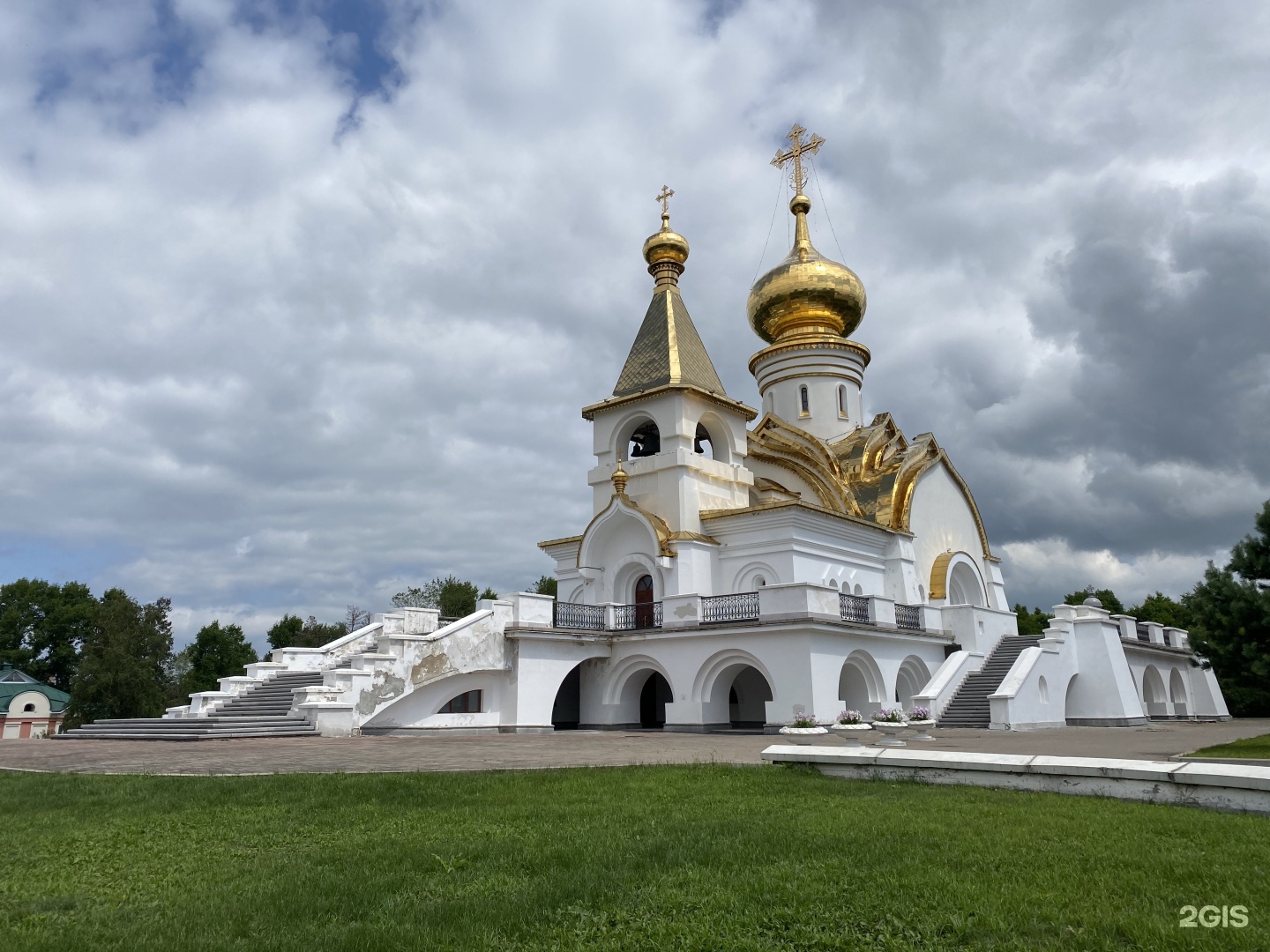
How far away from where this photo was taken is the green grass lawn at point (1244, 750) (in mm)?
10047

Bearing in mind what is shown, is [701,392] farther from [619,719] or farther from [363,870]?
[363,870]

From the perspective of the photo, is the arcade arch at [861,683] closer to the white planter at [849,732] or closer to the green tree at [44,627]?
the white planter at [849,732]

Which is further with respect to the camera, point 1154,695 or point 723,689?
point 1154,695

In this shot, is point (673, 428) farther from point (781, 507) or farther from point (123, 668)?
point (123, 668)

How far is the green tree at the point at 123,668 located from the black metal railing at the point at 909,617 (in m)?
31.0

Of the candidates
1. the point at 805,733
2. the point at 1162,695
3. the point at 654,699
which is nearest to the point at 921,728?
the point at 805,733

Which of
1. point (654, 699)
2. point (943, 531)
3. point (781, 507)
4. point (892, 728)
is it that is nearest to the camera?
point (892, 728)

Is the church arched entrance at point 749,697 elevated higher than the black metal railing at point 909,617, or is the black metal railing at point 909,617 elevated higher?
the black metal railing at point 909,617

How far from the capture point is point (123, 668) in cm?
3734

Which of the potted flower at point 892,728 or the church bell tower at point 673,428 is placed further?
the church bell tower at point 673,428

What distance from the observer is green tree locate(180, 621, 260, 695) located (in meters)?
47.9

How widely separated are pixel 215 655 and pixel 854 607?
132ft

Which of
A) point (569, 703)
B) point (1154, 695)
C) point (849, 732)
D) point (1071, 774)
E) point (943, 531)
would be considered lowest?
point (1071, 774)

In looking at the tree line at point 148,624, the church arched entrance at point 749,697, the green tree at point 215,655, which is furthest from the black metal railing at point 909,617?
the green tree at point 215,655
